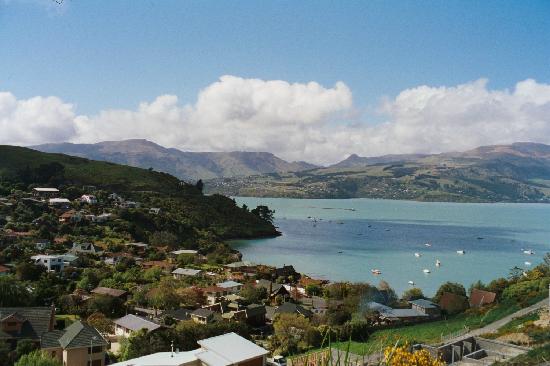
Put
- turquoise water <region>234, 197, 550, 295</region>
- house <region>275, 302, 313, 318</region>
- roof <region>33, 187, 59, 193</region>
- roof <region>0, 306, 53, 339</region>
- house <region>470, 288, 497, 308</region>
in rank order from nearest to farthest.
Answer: roof <region>0, 306, 53, 339</region> < house <region>275, 302, 313, 318</region> < house <region>470, 288, 497, 308</region> < turquoise water <region>234, 197, 550, 295</region> < roof <region>33, 187, 59, 193</region>

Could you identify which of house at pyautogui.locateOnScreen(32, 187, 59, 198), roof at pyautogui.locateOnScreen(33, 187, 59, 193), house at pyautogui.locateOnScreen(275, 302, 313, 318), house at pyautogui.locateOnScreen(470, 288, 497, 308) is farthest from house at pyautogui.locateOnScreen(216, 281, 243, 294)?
roof at pyautogui.locateOnScreen(33, 187, 59, 193)

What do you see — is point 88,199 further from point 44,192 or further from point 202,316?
point 202,316

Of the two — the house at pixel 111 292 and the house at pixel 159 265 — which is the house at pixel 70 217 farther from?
the house at pixel 111 292

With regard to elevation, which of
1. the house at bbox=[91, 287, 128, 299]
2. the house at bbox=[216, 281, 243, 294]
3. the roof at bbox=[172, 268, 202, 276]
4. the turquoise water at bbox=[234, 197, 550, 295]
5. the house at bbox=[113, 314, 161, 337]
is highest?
the house at bbox=[113, 314, 161, 337]

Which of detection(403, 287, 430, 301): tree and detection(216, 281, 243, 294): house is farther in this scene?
detection(403, 287, 430, 301): tree

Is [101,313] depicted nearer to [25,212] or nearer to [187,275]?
[187,275]

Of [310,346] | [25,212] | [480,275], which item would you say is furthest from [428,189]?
[310,346]

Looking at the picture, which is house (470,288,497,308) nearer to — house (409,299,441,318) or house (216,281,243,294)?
house (409,299,441,318)

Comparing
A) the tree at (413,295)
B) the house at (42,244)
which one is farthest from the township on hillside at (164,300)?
the tree at (413,295)
